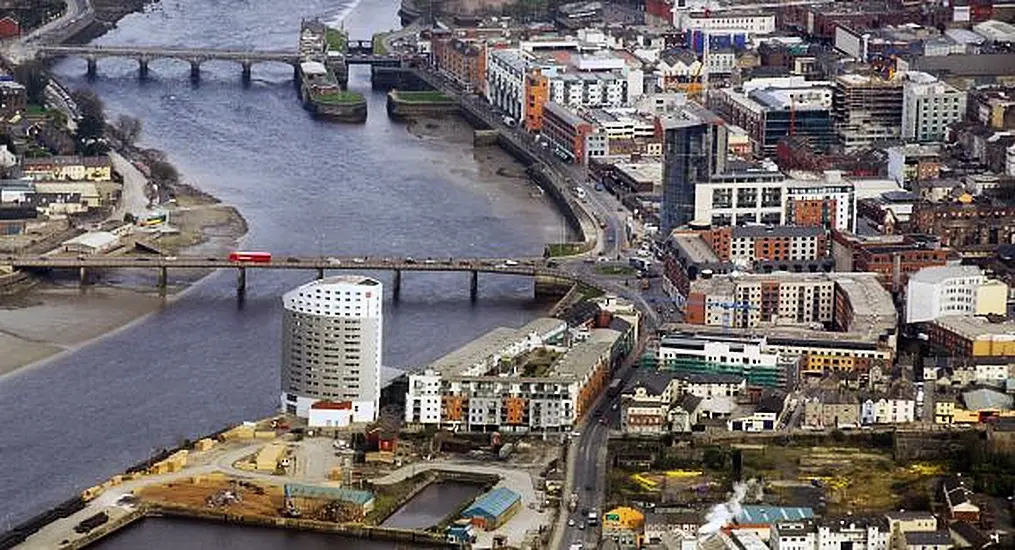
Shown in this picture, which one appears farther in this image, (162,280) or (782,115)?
(782,115)

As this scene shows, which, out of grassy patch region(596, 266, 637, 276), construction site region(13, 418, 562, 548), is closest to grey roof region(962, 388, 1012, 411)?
construction site region(13, 418, 562, 548)

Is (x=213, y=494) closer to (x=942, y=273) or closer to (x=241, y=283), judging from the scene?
(x=241, y=283)

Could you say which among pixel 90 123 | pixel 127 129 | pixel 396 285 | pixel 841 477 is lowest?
pixel 127 129

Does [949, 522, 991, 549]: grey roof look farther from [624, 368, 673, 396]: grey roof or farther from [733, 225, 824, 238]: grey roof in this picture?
[733, 225, 824, 238]: grey roof

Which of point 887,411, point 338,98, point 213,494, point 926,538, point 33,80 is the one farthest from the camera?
point 338,98

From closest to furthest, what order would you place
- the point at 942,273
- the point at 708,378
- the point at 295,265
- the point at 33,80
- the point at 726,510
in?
the point at 726,510 → the point at 708,378 → the point at 942,273 → the point at 295,265 → the point at 33,80

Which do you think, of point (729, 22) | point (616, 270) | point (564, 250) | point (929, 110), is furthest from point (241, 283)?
point (729, 22)
